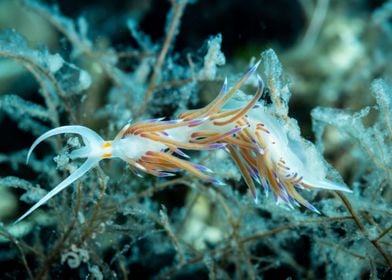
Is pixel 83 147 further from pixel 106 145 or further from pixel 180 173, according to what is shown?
pixel 180 173

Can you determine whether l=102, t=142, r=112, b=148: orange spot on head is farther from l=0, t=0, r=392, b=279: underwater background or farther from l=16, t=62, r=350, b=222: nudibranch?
l=0, t=0, r=392, b=279: underwater background

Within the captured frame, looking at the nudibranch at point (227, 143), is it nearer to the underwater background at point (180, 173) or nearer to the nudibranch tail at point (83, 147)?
the nudibranch tail at point (83, 147)

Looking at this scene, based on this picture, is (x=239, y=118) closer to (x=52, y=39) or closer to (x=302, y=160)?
(x=302, y=160)

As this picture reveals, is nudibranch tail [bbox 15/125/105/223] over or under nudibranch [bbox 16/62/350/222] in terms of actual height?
over

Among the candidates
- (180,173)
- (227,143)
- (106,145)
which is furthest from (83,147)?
(180,173)

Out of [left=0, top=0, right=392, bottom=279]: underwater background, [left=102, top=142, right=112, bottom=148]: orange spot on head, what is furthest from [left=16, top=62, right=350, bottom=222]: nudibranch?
[left=0, top=0, right=392, bottom=279]: underwater background

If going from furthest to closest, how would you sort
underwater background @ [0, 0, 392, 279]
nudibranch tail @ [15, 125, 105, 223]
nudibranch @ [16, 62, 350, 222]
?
underwater background @ [0, 0, 392, 279]
nudibranch @ [16, 62, 350, 222]
nudibranch tail @ [15, 125, 105, 223]
